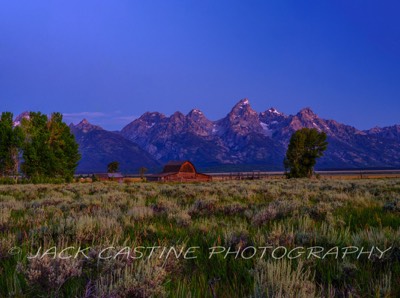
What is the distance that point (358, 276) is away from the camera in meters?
3.43

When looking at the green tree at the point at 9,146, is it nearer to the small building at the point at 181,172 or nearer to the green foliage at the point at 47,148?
the green foliage at the point at 47,148

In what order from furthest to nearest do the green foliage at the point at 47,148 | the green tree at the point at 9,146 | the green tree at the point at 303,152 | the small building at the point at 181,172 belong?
the small building at the point at 181,172 → the green tree at the point at 303,152 → the green foliage at the point at 47,148 → the green tree at the point at 9,146

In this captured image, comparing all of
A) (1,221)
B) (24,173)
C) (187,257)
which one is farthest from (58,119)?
(187,257)

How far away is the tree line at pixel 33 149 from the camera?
57188mm

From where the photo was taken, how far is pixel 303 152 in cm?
7025

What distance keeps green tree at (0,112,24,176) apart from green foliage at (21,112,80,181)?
133cm

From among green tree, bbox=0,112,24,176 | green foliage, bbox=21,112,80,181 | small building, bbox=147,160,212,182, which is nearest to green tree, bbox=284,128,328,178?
green foliage, bbox=21,112,80,181

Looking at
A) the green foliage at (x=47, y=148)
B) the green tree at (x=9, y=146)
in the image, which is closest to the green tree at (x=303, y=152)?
the green foliage at (x=47, y=148)

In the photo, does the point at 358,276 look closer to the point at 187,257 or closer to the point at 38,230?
the point at 187,257

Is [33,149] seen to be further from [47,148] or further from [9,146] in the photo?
[9,146]

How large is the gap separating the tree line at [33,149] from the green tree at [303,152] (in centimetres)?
4095

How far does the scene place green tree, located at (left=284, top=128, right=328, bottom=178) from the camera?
227 ft

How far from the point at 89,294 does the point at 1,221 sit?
5378 mm

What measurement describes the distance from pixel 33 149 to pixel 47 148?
8.31 feet
